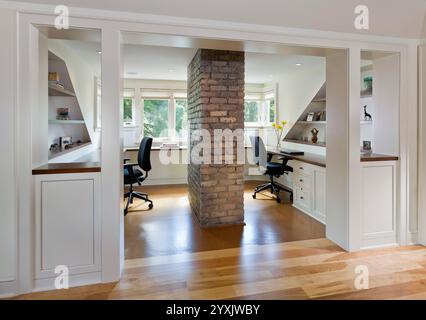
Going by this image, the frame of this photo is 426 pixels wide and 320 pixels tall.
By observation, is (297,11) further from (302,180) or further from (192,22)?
(302,180)

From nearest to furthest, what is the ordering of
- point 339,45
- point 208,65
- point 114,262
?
1. point 114,262
2. point 339,45
3. point 208,65

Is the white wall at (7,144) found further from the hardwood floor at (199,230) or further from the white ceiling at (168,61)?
the white ceiling at (168,61)

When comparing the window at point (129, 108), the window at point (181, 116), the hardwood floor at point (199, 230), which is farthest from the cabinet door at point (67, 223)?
the window at point (181, 116)

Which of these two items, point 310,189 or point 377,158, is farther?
point 310,189

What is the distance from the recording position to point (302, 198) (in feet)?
14.3

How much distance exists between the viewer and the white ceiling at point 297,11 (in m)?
2.22

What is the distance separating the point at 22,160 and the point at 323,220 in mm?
3390

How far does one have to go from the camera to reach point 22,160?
6.95ft

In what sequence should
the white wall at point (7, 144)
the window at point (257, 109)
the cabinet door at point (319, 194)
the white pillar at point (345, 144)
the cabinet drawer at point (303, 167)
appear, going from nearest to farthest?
the white wall at point (7, 144) < the white pillar at point (345, 144) < the cabinet door at point (319, 194) < the cabinet drawer at point (303, 167) < the window at point (257, 109)

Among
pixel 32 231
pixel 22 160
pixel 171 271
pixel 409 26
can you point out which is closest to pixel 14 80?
pixel 22 160

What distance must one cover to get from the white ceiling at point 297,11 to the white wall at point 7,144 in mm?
295

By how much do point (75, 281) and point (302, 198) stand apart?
322 centimetres

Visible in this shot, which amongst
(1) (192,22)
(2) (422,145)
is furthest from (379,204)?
(1) (192,22)
